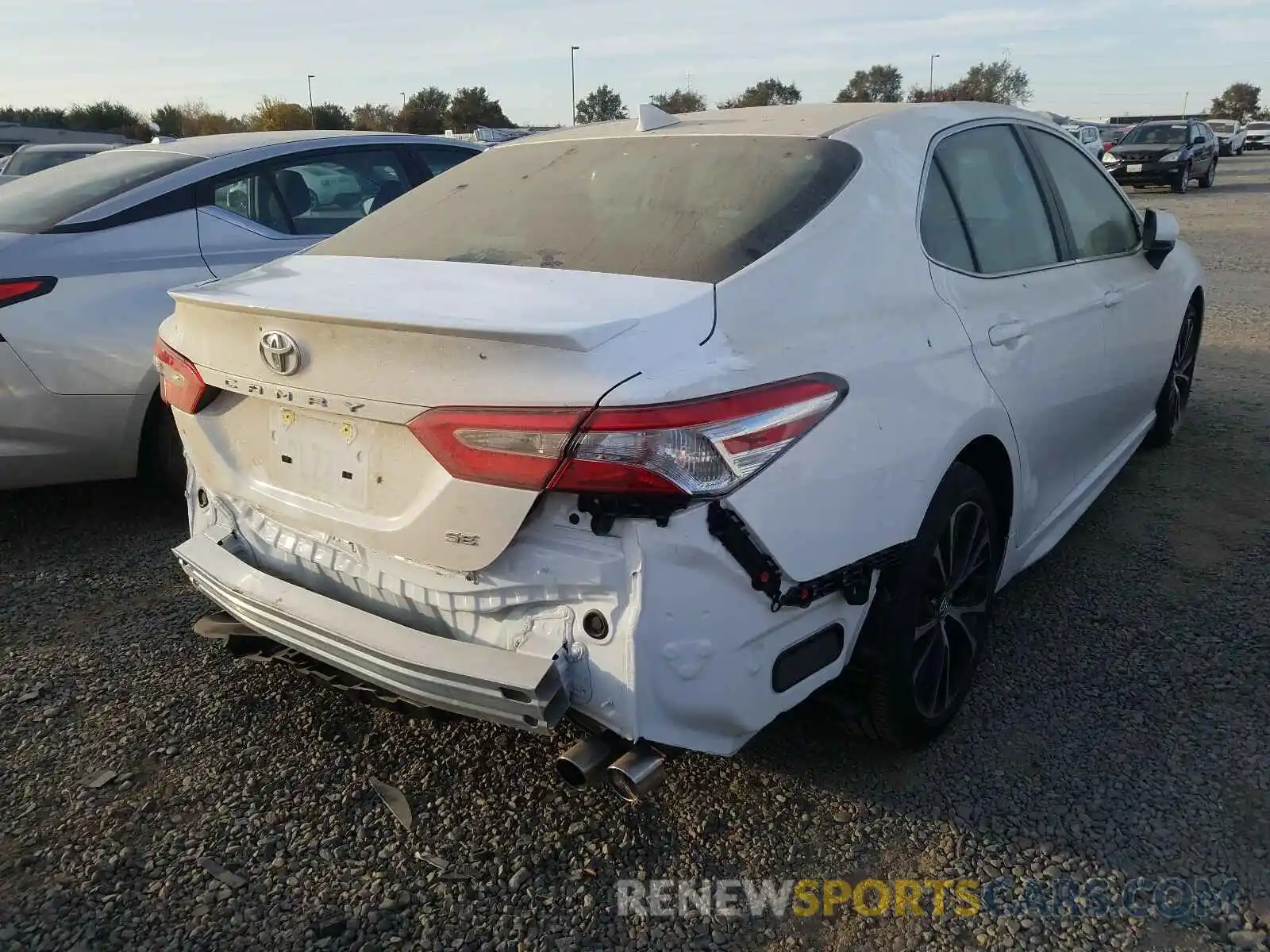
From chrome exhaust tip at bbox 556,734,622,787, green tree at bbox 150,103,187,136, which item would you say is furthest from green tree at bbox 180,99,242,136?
chrome exhaust tip at bbox 556,734,622,787

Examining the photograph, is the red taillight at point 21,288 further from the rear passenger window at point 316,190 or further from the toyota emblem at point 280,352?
the toyota emblem at point 280,352

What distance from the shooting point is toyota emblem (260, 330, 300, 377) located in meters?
2.24

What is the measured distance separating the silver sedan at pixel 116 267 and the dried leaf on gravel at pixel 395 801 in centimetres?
210

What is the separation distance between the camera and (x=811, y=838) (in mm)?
2443

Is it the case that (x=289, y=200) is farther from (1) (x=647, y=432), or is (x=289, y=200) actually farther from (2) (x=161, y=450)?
(1) (x=647, y=432)

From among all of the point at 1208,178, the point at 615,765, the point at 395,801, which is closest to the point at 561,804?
the point at 395,801

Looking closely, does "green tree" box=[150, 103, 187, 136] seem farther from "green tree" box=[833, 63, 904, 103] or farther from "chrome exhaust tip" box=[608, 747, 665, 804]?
"chrome exhaust tip" box=[608, 747, 665, 804]

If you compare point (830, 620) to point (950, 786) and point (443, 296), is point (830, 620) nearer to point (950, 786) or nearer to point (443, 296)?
point (950, 786)

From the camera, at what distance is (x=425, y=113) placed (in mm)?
57969

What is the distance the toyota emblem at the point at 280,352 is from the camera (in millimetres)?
2238

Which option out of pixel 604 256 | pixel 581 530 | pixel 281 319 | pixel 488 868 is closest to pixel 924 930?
pixel 488 868

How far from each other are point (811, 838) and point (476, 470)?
48.1 inches

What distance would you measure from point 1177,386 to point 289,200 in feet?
14.8

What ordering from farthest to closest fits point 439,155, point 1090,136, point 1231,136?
point 1231,136 < point 1090,136 < point 439,155
